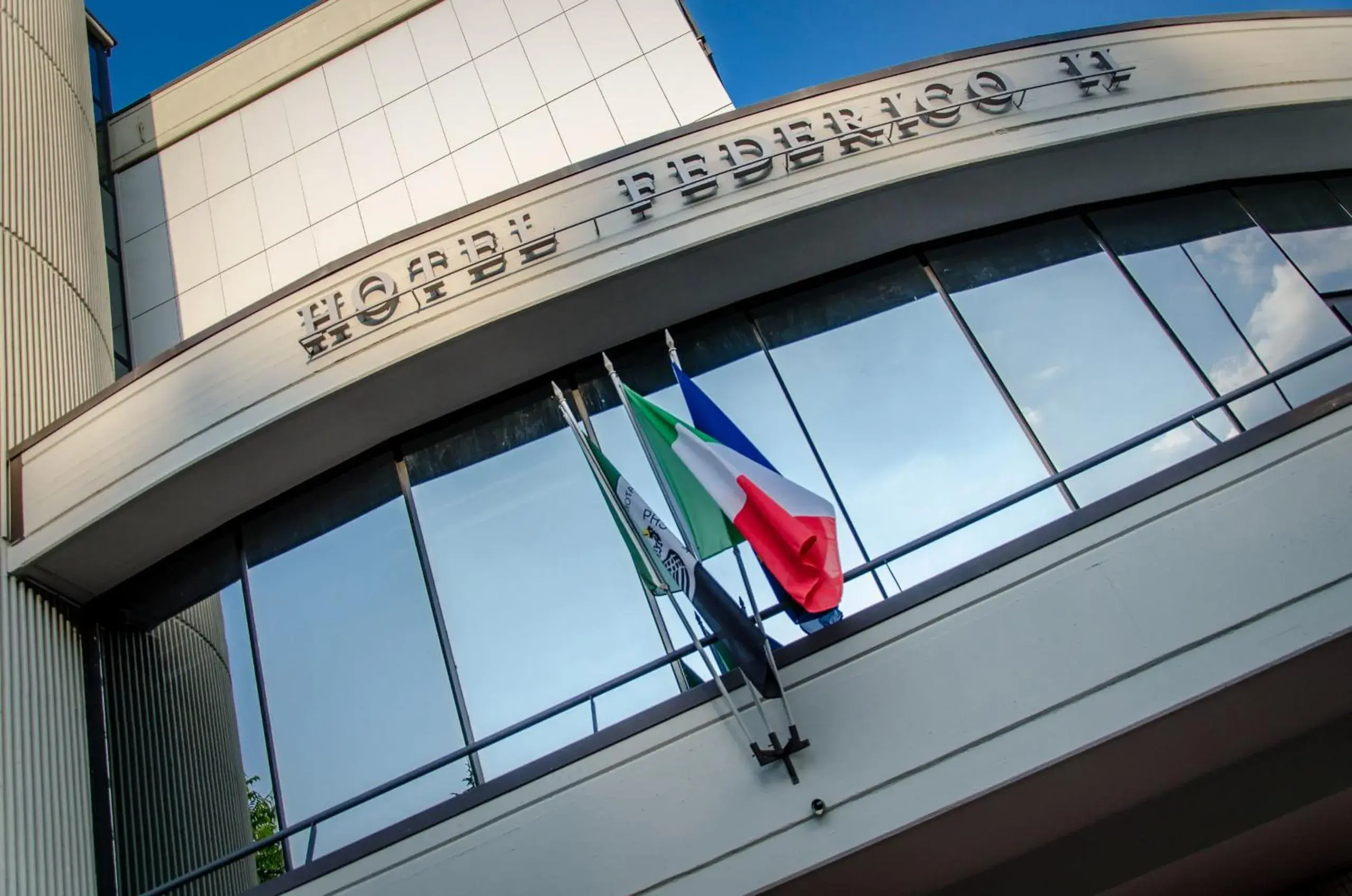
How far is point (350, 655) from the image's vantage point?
992 centimetres

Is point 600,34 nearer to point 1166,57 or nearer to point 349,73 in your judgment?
point 349,73

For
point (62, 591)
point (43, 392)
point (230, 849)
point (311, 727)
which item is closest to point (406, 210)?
point (43, 392)

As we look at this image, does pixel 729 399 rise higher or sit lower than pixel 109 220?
lower

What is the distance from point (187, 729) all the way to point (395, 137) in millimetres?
7844

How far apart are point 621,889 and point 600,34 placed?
410 inches

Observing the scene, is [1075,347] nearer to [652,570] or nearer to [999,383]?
[999,383]

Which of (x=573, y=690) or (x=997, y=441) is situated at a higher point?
(x=997, y=441)

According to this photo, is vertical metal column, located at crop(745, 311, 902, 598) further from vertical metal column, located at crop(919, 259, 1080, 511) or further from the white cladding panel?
vertical metal column, located at crop(919, 259, 1080, 511)

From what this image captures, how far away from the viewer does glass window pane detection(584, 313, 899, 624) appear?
31.0 feet

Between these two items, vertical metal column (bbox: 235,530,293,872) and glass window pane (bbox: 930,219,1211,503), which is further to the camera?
glass window pane (bbox: 930,219,1211,503)

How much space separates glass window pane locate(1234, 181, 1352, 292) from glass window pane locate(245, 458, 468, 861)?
9.21 m

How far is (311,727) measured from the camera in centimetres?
971

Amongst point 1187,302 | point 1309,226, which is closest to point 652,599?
point 1187,302

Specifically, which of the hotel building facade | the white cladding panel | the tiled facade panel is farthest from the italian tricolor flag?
the tiled facade panel
